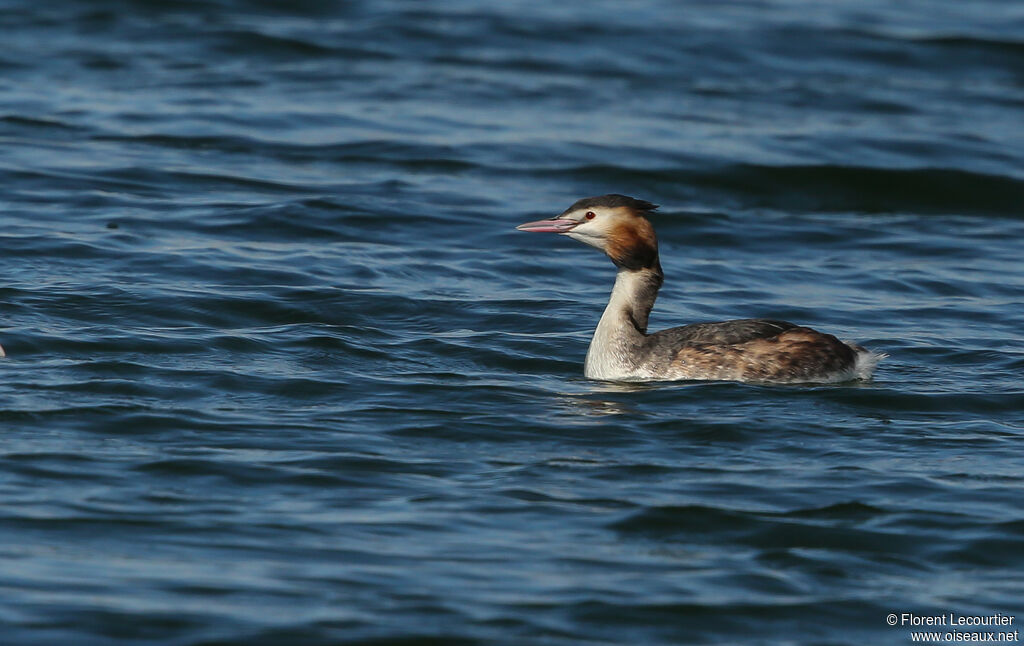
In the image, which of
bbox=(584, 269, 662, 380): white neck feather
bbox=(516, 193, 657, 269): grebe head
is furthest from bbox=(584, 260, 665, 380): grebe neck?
bbox=(516, 193, 657, 269): grebe head

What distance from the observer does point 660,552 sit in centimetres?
747

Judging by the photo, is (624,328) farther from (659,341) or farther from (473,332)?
(473,332)

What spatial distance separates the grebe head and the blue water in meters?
0.85

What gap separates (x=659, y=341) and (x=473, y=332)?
4.97 ft

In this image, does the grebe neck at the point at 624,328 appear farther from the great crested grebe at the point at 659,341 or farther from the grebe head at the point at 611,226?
the grebe head at the point at 611,226

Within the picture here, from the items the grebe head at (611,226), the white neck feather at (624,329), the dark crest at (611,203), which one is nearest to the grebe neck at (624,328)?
the white neck feather at (624,329)

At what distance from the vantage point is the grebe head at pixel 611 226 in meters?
10.6

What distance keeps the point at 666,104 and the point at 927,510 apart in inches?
559

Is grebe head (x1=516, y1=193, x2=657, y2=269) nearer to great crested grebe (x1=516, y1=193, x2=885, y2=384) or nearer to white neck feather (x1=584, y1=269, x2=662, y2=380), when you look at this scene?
great crested grebe (x1=516, y1=193, x2=885, y2=384)

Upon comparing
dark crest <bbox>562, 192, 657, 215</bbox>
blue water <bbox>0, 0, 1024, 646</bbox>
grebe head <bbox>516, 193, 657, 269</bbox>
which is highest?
dark crest <bbox>562, 192, 657, 215</bbox>

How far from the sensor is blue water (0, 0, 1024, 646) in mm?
7043

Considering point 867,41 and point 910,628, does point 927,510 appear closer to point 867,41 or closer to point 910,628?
point 910,628

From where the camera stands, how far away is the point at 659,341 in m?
10.7

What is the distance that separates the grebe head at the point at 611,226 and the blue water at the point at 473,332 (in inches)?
33.4
